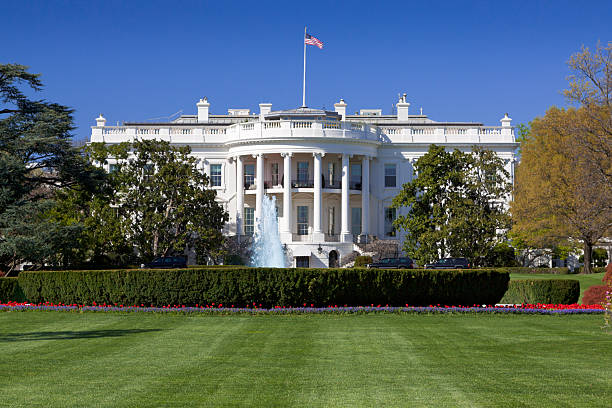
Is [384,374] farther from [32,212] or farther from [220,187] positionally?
[220,187]

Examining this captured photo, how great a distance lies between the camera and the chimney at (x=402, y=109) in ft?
240

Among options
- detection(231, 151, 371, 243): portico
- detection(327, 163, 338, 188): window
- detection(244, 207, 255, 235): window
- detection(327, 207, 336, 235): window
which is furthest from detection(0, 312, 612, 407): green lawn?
detection(327, 163, 338, 188): window

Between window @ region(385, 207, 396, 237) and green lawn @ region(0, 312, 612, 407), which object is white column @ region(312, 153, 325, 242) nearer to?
window @ region(385, 207, 396, 237)

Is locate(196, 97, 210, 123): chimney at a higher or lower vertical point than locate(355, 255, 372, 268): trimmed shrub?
higher

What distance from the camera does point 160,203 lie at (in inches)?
2015

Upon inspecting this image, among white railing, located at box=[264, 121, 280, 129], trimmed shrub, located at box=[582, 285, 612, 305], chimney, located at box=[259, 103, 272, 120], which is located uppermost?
chimney, located at box=[259, 103, 272, 120]

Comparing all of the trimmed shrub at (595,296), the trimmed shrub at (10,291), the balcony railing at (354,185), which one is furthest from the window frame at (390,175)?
the trimmed shrub at (10,291)

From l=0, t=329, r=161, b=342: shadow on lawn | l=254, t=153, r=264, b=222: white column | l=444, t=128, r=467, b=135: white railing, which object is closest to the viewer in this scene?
l=0, t=329, r=161, b=342: shadow on lawn

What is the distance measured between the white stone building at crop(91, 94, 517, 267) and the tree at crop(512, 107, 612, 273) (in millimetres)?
12951

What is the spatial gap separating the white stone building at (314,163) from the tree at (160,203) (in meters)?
8.88

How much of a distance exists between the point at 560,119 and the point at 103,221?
2825 cm

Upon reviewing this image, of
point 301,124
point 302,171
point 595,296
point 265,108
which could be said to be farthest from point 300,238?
point 595,296

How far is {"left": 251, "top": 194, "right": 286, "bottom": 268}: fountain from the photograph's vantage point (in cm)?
5628

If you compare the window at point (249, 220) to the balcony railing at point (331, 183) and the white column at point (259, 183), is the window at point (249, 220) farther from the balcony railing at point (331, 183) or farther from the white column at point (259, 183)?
the balcony railing at point (331, 183)
